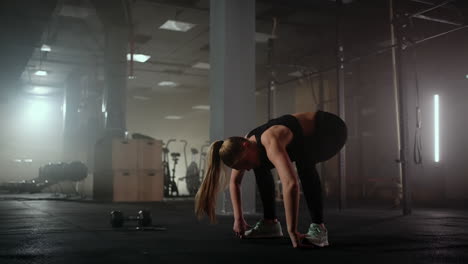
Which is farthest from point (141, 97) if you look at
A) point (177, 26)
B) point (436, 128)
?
point (436, 128)

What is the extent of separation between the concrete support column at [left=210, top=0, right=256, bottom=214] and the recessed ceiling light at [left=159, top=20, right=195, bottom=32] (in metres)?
3.68

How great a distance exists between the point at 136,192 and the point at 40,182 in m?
5.46

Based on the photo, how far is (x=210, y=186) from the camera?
2.67 meters

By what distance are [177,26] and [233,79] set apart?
4.37m

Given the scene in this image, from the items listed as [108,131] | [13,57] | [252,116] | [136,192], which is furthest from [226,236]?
[13,57]

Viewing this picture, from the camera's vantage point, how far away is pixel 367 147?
30.3ft

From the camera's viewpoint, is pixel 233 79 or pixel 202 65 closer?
pixel 233 79

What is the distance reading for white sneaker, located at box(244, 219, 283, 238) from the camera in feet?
9.58

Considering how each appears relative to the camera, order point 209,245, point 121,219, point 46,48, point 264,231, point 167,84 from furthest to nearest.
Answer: point 167,84, point 46,48, point 121,219, point 264,231, point 209,245

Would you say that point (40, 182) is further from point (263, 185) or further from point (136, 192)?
point (263, 185)

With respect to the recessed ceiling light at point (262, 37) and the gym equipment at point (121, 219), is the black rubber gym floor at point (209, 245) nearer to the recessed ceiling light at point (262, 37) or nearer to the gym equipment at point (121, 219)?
the gym equipment at point (121, 219)

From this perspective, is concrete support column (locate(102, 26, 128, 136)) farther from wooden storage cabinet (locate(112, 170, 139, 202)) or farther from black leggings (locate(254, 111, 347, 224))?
black leggings (locate(254, 111, 347, 224))

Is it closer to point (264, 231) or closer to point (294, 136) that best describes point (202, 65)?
point (264, 231)

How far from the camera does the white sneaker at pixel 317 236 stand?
2484 mm
